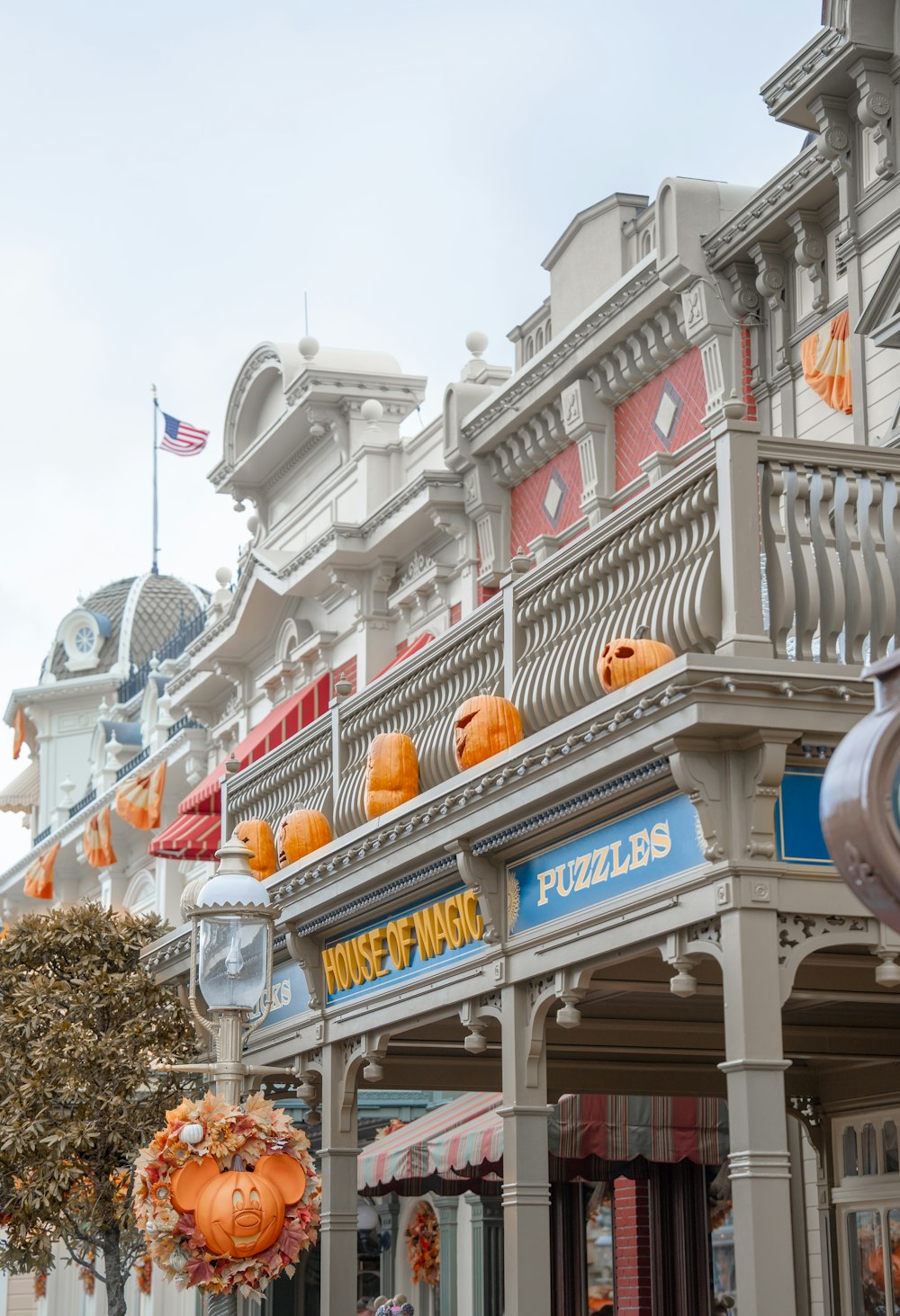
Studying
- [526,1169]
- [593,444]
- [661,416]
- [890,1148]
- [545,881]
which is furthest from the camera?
[593,444]

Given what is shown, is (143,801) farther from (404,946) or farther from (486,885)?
(486,885)

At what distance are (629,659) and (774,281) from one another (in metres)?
7.13

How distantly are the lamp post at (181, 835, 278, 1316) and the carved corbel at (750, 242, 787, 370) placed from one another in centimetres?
730

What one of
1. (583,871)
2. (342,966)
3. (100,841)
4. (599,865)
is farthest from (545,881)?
(100,841)

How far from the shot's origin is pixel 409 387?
81.7ft

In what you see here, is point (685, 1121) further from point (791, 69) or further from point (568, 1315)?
point (791, 69)

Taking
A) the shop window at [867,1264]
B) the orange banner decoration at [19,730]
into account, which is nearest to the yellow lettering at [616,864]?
the shop window at [867,1264]

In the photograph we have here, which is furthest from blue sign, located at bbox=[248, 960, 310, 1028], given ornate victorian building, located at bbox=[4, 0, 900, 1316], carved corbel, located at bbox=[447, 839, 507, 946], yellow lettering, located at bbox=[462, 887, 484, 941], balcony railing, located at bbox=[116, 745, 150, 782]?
balcony railing, located at bbox=[116, 745, 150, 782]

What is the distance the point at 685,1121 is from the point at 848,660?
29.3 ft

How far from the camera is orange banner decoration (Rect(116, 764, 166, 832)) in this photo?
32281 millimetres

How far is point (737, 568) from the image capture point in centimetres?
856

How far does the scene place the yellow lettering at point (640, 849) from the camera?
9.16m

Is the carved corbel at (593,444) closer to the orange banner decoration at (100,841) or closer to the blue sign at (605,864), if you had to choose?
the blue sign at (605,864)

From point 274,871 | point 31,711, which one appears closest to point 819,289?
point 274,871
